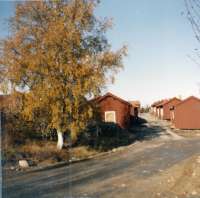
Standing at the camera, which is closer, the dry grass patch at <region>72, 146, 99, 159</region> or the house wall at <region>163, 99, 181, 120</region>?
the dry grass patch at <region>72, 146, 99, 159</region>

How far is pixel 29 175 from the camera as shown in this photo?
8.02m

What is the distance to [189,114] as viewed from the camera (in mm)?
28969

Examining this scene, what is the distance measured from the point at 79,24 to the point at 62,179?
9.49 m

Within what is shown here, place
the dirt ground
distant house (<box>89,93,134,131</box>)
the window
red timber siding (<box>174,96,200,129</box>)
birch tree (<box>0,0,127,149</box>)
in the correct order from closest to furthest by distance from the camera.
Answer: the dirt ground → birch tree (<box>0,0,127,149</box>) → distant house (<box>89,93,134,131</box>) → the window → red timber siding (<box>174,96,200,129</box>)

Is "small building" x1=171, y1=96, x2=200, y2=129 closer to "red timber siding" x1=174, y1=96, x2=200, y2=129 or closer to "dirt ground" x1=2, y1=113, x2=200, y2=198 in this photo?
"red timber siding" x1=174, y1=96, x2=200, y2=129

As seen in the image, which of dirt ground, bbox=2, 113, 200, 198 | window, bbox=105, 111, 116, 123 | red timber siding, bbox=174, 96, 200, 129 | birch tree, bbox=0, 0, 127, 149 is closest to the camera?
dirt ground, bbox=2, 113, 200, 198

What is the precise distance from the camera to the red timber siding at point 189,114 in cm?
2870

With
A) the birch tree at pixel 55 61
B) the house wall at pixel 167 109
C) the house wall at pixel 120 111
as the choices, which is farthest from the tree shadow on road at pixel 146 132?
the house wall at pixel 167 109

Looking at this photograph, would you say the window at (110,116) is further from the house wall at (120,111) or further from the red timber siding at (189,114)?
the red timber siding at (189,114)

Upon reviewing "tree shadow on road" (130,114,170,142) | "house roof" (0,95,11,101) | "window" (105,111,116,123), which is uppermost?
"house roof" (0,95,11,101)

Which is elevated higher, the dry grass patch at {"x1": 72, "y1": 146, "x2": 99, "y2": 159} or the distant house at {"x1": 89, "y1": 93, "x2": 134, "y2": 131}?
the distant house at {"x1": 89, "y1": 93, "x2": 134, "y2": 131}

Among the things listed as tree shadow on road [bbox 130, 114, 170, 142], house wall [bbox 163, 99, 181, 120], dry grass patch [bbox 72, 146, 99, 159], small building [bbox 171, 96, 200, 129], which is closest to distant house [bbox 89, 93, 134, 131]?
tree shadow on road [bbox 130, 114, 170, 142]

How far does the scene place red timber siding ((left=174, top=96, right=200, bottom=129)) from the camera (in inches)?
1130

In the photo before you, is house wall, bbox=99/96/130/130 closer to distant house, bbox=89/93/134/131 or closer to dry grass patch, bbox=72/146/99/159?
distant house, bbox=89/93/134/131
